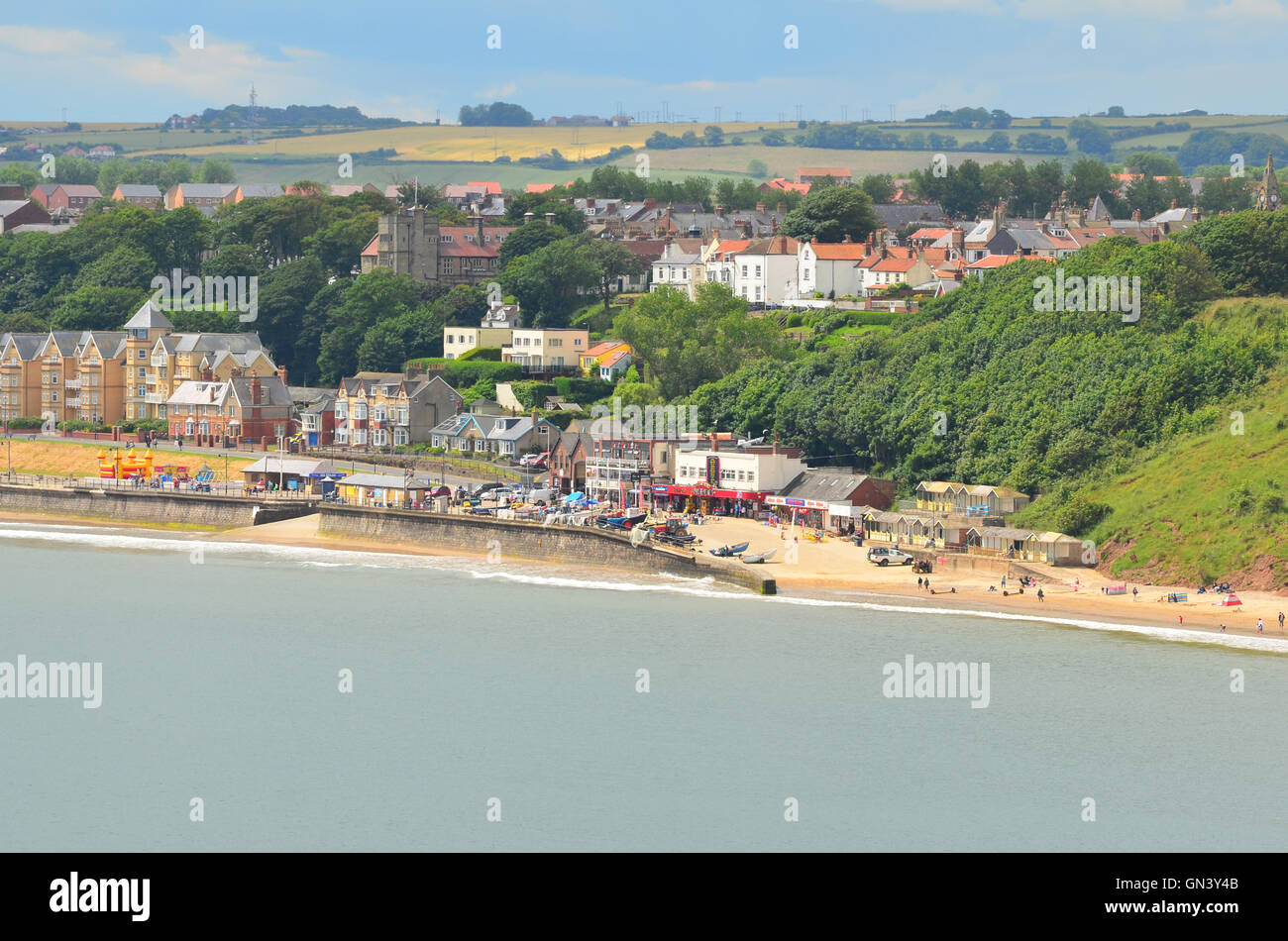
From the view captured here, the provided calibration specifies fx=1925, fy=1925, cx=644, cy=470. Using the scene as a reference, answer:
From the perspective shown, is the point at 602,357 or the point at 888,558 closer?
the point at 888,558

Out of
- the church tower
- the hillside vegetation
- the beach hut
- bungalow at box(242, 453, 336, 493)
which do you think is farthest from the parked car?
the church tower

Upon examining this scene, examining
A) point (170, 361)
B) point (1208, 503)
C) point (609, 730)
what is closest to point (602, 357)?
point (170, 361)

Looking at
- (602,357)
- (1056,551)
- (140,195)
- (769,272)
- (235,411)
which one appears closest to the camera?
(1056,551)

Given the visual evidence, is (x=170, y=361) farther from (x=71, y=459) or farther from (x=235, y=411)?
(x=71, y=459)

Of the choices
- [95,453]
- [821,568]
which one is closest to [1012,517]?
[821,568]

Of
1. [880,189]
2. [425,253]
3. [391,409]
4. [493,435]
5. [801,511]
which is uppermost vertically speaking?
[880,189]

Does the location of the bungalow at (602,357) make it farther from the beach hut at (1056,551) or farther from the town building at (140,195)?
the town building at (140,195)
